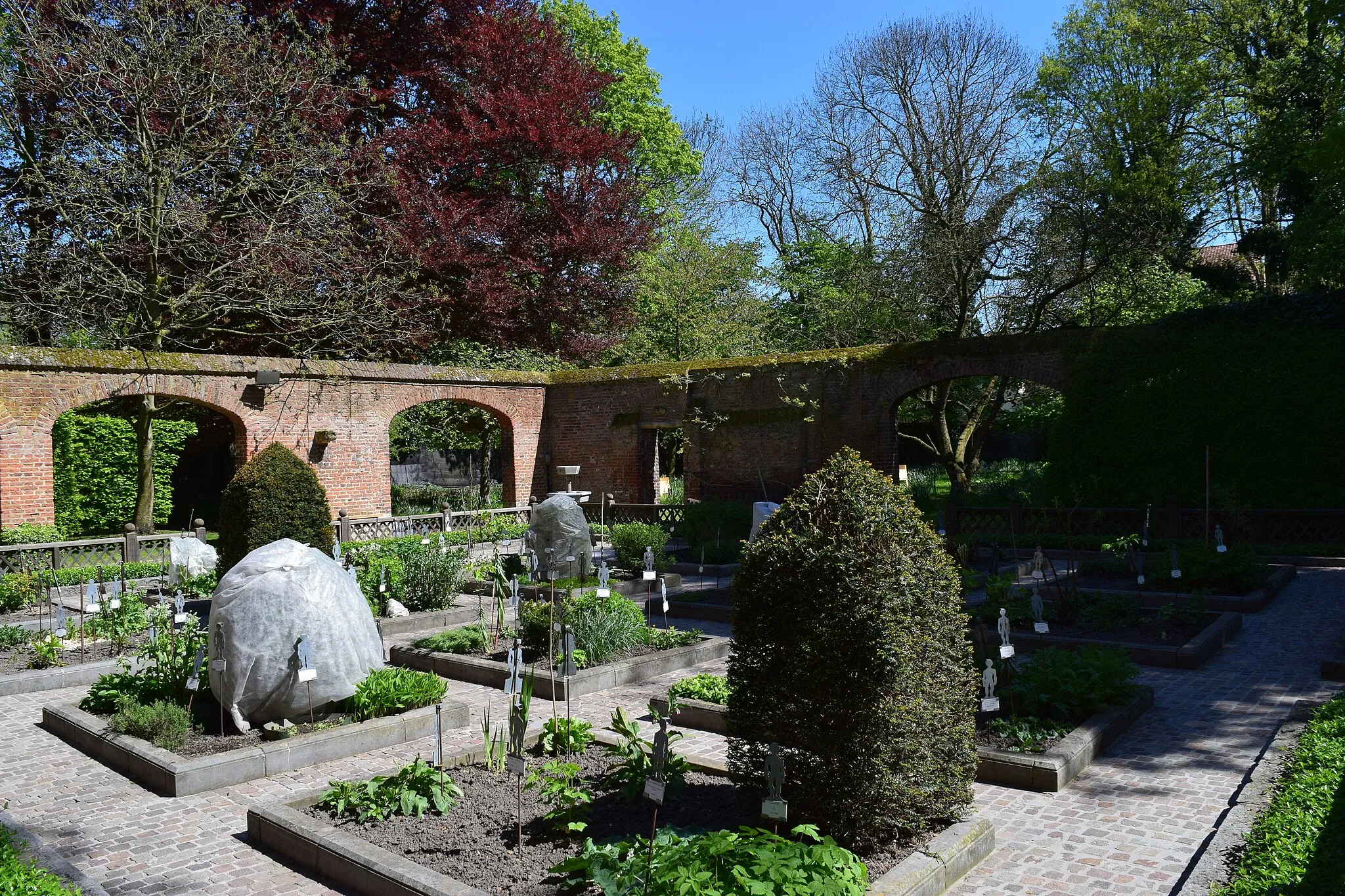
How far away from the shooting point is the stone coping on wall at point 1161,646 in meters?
8.29

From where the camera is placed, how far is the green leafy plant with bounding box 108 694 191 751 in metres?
6.25

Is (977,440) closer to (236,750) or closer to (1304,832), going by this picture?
(1304,832)

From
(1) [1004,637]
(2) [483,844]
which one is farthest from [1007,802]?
(2) [483,844]

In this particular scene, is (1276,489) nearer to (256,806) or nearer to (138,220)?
(256,806)

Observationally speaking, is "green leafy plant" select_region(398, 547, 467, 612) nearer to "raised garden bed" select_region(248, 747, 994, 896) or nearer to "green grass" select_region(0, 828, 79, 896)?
"raised garden bed" select_region(248, 747, 994, 896)

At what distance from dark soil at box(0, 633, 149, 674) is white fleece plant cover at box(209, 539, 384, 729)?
3.28 meters

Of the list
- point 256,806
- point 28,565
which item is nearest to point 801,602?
point 256,806

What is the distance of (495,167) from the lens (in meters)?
24.5

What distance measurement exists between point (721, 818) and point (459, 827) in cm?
134

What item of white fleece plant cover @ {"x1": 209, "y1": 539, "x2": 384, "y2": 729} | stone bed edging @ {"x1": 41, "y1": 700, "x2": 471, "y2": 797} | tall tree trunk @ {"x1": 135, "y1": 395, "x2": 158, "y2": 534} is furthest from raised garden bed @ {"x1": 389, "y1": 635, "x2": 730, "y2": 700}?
tall tree trunk @ {"x1": 135, "y1": 395, "x2": 158, "y2": 534}

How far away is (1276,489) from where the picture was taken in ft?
51.4

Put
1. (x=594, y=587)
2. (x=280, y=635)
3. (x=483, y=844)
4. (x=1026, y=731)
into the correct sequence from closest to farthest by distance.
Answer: (x=483, y=844) → (x=1026, y=731) → (x=280, y=635) → (x=594, y=587)

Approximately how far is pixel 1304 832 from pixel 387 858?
427 cm

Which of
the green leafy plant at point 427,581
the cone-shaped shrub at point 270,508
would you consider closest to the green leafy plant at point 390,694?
the green leafy plant at point 427,581
